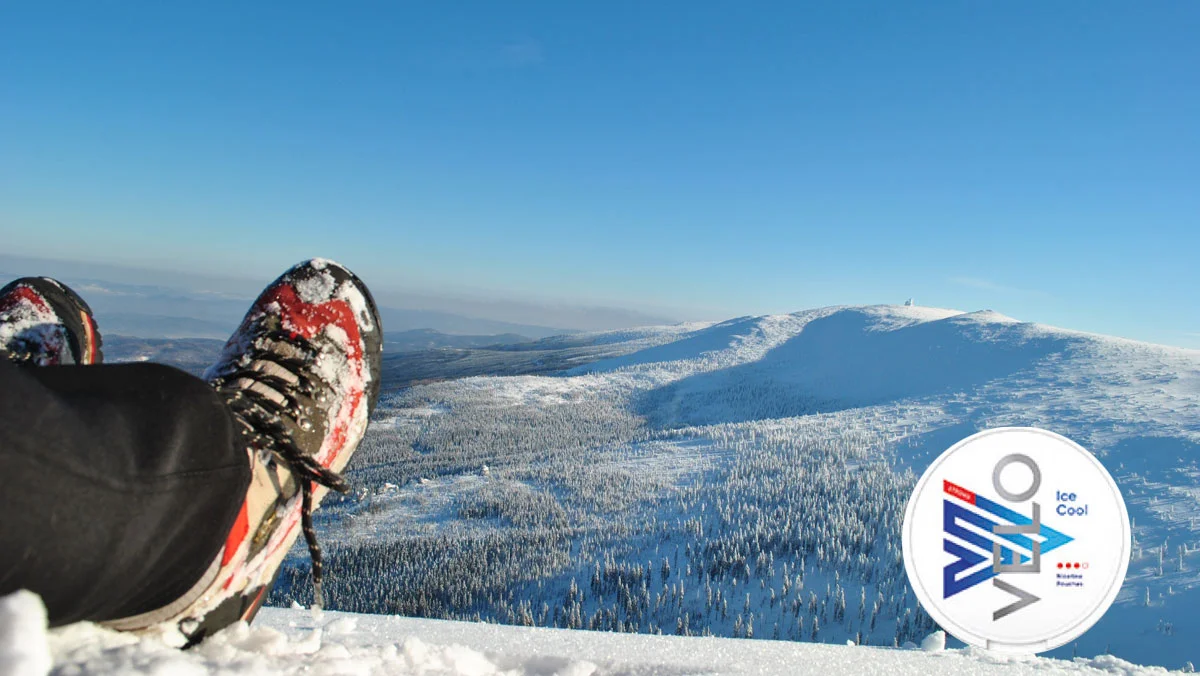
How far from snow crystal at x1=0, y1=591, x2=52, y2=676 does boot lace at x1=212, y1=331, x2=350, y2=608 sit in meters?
0.68

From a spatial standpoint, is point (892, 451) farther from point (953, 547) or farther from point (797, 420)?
point (953, 547)

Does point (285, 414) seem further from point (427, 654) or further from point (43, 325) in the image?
point (43, 325)

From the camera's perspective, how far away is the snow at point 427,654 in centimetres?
111

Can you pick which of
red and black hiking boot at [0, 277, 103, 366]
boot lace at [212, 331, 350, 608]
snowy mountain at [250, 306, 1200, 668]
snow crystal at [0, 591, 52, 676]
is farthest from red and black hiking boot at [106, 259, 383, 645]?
snowy mountain at [250, 306, 1200, 668]

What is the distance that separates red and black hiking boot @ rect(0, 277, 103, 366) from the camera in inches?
112

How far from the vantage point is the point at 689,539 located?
17.1 m

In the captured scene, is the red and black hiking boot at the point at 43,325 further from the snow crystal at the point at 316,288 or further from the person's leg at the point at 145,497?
the person's leg at the point at 145,497

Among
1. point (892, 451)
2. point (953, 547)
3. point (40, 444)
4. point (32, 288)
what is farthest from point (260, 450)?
point (892, 451)

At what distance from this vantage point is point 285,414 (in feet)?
7.97

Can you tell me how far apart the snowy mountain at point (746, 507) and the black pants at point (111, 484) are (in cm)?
1106

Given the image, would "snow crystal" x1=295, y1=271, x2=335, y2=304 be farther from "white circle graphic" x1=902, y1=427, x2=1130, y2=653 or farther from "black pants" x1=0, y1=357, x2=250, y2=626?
"white circle graphic" x1=902, y1=427, x2=1130, y2=653

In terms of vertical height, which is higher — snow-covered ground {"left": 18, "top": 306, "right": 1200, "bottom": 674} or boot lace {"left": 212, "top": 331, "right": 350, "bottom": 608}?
boot lace {"left": 212, "top": 331, "right": 350, "bottom": 608}

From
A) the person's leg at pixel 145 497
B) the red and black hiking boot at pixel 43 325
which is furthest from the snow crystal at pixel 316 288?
the red and black hiking boot at pixel 43 325

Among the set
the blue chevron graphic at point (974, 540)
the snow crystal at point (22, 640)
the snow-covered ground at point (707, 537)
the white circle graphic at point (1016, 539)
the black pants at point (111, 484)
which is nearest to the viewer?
the snow crystal at point (22, 640)
